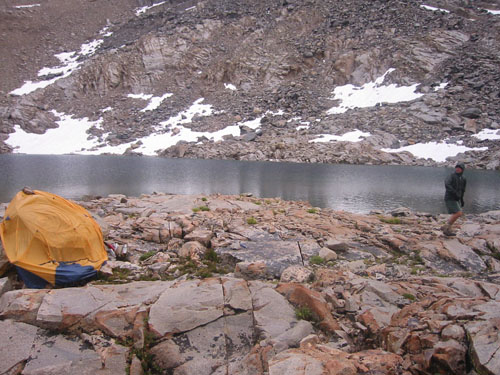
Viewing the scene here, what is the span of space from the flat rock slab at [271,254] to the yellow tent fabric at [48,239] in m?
3.39

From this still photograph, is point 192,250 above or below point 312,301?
below

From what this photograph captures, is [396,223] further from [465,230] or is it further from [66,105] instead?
[66,105]

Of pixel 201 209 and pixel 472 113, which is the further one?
pixel 472 113

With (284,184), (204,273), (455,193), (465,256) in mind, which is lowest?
(465,256)

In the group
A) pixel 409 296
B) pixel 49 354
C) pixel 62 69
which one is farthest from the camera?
pixel 62 69

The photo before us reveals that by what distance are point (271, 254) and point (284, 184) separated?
25.9 meters

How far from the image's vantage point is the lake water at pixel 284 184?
90.1 feet

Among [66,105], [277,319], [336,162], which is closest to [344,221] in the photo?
[277,319]

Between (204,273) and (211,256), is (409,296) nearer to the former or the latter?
(204,273)

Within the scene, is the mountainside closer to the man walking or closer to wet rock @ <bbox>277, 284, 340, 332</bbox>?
the man walking

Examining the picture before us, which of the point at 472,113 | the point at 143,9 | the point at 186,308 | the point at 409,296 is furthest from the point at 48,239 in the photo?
the point at 143,9

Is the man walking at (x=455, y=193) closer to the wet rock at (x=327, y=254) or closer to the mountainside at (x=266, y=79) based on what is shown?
the wet rock at (x=327, y=254)

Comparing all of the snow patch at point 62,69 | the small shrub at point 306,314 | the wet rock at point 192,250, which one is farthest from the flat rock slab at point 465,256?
the snow patch at point 62,69

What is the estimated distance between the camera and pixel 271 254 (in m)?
9.00
